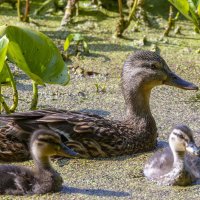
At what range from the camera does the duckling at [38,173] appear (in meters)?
5.46

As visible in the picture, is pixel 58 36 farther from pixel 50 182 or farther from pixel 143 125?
pixel 50 182

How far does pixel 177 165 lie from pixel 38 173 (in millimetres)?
948

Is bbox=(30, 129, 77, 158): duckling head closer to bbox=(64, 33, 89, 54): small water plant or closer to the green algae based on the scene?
the green algae

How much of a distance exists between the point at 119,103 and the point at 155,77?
0.91m

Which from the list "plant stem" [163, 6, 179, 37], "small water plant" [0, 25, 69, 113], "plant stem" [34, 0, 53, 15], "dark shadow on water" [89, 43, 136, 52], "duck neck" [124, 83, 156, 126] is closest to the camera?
"small water plant" [0, 25, 69, 113]

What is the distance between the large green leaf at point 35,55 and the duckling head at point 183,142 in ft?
3.78

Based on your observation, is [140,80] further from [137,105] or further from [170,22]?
[170,22]

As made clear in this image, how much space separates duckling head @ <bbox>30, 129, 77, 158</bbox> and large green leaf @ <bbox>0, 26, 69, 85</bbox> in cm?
86

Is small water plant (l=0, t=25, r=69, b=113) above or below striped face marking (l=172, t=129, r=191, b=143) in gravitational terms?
above

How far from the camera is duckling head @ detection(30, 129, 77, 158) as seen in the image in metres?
5.55

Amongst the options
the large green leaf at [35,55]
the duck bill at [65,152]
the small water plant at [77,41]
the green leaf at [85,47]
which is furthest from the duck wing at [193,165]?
the green leaf at [85,47]

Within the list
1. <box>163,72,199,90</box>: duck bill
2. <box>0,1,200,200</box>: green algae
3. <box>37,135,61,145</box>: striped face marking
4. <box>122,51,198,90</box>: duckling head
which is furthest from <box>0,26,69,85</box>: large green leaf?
<box>37,135,61,145</box>: striped face marking

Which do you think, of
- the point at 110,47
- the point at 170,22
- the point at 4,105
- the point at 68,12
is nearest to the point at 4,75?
the point at 4,105

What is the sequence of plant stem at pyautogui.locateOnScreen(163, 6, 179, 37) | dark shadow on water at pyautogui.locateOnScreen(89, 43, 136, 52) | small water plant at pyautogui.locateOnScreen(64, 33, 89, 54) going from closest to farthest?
small water plant at pyautogui.locateOnScreen(64, 33, 89, 54) < dark shadow on water at pyautogui.locateOnScreen(89, 43, 136, 52) < plant stem at pyautogui.locateOnScreen(163, 6, 179, 37)
